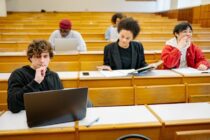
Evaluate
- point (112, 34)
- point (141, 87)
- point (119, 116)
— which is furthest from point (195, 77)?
point (112, 34)

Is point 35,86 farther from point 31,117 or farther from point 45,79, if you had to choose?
point 31,117

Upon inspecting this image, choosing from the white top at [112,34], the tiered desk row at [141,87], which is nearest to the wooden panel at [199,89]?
the tiered desk row at [141,87]

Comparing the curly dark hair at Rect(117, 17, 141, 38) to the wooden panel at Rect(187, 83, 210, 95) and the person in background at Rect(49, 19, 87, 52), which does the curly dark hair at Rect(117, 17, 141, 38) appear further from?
the person in background at Rect(49, 19, 87, 52)

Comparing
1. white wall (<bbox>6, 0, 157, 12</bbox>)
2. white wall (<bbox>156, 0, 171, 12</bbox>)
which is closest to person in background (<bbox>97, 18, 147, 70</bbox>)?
white wall (<bbox>156, 0, 171, 12</bbox>)

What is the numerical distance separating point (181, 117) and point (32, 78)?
882 mm

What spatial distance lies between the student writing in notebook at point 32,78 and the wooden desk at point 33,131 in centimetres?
15

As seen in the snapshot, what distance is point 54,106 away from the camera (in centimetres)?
116

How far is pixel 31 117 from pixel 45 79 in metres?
0.37

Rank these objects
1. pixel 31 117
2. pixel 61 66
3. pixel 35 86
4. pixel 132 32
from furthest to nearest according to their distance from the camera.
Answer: pixel 61 66, pixel 132 32, pixel 35 86, pixel 31 117

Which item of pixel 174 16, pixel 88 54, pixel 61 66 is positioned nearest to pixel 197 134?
pixel 61 66

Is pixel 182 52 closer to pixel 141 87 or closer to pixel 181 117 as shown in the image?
pixel 141 87

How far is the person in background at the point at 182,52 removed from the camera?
2.24 m

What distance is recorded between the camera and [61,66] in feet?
8.21

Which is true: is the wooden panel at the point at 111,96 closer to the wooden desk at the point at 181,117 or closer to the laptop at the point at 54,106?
the wooden desk at the point at 181,117
